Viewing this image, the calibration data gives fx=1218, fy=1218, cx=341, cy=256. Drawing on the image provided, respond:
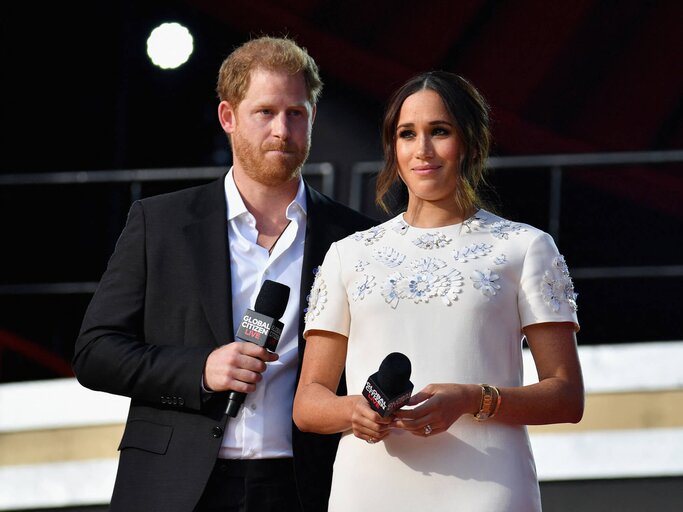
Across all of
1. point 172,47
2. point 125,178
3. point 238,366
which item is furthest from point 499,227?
point 172,47

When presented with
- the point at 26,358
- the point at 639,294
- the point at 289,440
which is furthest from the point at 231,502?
the point at 26,358

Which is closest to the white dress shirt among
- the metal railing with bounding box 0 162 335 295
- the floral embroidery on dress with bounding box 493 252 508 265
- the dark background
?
the floral embroidery on dress with bounding box 493 252 508 265

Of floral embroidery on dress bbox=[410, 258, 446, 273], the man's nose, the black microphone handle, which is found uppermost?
the man's nose

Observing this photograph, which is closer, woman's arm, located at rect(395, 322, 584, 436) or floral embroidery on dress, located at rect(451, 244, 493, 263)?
woman's arm, located at rect(395, 322, 584, 436)

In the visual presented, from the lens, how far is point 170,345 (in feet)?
9.16

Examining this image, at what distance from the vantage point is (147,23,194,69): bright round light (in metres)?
5.44

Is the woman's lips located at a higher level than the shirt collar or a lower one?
lower

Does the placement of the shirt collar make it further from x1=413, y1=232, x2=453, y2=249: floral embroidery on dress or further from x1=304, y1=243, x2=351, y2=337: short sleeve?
x1=413, y1=232, x2=453, y2=249: floral embroidery on dress

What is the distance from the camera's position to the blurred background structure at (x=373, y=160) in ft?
14.2

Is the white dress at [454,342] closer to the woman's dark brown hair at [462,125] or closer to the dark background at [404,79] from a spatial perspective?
the woman's dark brown hair at [462,125]

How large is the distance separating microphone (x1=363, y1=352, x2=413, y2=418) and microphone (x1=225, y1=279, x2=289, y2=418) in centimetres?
47

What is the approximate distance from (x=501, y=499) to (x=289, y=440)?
2.15 feet

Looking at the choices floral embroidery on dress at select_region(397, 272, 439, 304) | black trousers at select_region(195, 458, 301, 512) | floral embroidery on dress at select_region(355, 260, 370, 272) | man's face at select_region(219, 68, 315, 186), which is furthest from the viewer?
man's face at select_region(219, 68, 315, 186)

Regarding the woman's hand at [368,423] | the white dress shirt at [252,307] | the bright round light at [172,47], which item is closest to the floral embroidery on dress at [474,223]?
the woman's hand at [368,423]
